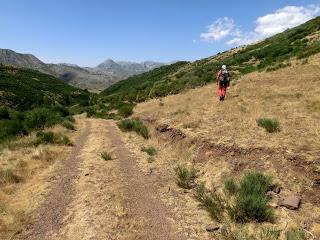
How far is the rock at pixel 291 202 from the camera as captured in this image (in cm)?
963

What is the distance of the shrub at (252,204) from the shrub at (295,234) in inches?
33.9

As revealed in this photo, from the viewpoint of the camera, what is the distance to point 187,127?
18797 mm

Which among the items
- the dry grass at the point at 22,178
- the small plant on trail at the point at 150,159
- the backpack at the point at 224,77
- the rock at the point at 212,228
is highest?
the backpack at the point at 224,77

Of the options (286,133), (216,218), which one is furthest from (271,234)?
(286,133)

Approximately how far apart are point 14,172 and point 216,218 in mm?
8505

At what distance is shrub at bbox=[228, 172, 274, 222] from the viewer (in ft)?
30.9

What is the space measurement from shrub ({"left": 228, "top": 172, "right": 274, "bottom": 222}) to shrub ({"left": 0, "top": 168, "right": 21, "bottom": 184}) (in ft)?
26.0

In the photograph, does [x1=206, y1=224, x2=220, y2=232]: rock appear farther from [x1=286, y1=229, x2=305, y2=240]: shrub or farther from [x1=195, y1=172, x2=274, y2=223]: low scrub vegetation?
[x1=286, y1=229, x2=305, y2=240]: shrub

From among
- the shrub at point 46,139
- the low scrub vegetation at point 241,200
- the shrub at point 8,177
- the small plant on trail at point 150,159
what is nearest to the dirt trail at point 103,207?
the small plant on trail at point 150,159

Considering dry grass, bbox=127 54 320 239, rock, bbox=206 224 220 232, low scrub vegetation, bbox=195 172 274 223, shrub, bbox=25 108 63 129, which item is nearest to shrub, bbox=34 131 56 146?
dry grass, bbox=127 54 320 239

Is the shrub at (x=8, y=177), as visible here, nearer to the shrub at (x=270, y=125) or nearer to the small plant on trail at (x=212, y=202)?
the small plant on trail at (x=212, y=202)

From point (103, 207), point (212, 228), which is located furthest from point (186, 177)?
point (212, 228)

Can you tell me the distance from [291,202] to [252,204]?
1.07m

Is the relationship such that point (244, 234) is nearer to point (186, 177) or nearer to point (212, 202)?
point (212, 202)
